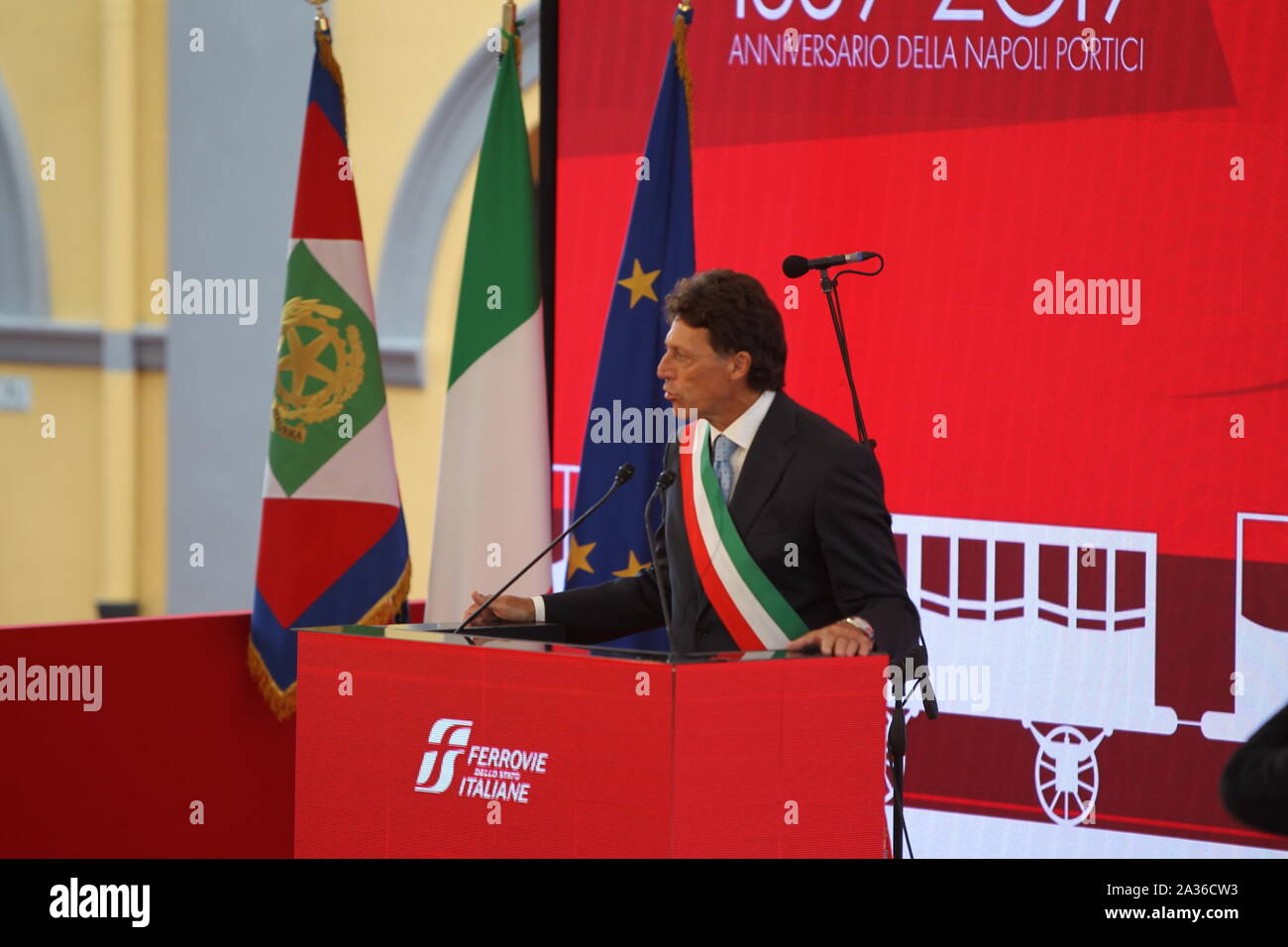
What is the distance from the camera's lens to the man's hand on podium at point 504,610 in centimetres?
244

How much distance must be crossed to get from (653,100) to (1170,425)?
158cm

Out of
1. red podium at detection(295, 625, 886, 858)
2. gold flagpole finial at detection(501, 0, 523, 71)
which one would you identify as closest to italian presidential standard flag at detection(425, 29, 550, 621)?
gold flagpole finial at detection(501, 0, 523, 71)

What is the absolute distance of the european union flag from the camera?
145 inches

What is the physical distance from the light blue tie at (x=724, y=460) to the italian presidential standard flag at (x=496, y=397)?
1155mm

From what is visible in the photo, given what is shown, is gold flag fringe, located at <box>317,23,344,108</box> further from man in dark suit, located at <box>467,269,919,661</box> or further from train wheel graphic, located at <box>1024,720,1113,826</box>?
train wheel graphic, located at <box>1024,720,1113,826</box>

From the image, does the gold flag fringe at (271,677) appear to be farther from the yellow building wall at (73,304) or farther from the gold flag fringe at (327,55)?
the yellow building wall at (73,304)

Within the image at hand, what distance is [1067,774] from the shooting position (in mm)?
3605

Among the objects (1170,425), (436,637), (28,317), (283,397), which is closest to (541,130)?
(283,397)

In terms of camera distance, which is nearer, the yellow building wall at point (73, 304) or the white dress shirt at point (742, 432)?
the white dress shirt at point (742, 432)

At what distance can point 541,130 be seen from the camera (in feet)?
13.7

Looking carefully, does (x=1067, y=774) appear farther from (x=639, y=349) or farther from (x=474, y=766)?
(x=474, y=766)

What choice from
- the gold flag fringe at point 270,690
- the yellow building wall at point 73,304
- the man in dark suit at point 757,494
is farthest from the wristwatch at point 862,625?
the yellow building wall at point 73,304

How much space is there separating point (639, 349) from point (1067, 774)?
1.40 m

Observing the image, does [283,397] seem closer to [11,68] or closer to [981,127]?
[981,127]
